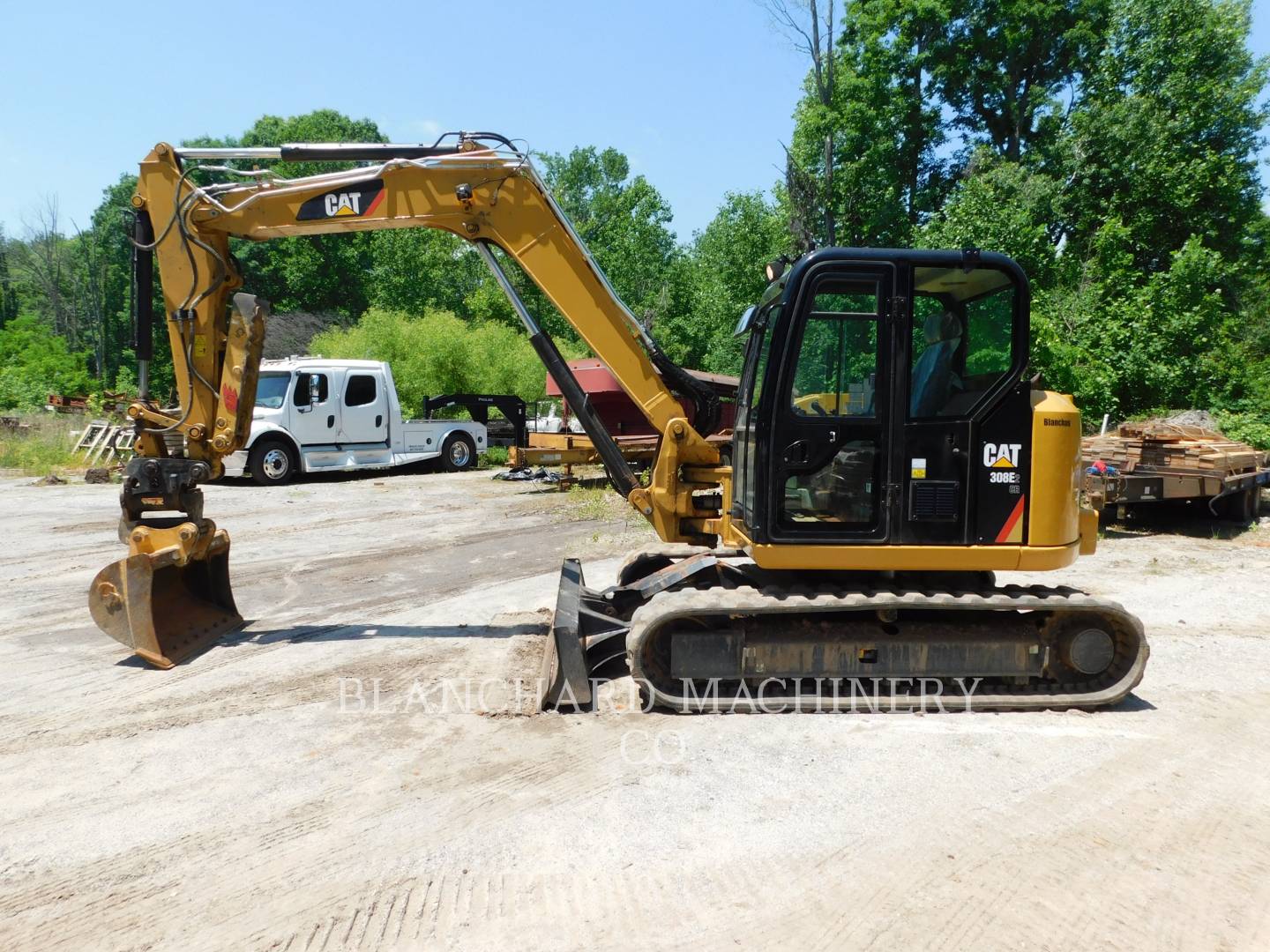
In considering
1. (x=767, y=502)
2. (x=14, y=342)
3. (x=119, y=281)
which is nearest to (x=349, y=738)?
(x=767, y=502)

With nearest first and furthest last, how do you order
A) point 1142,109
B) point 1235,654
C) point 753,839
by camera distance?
point 753,839
point 1235,654
point 1142,109

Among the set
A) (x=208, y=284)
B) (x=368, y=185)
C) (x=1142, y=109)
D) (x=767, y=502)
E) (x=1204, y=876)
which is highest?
(x=1142, y=109)

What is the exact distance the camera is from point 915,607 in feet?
16.5

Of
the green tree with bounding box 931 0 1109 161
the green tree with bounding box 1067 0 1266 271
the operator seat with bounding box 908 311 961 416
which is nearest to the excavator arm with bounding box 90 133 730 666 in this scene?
the operator seat with bounding box 908 311 961 416

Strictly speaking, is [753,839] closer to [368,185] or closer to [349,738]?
[349,738]

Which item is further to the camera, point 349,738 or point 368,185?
point 368,185

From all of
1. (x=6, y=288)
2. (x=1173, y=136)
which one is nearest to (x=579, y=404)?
(x=1173, y=136)

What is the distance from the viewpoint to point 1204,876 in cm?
348

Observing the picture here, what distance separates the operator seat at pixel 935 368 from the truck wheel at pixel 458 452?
54.3 ft

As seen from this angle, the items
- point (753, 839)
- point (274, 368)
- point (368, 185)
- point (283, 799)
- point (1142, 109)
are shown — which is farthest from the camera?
point (1142, 109)

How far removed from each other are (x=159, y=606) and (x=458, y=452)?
48.5 ft

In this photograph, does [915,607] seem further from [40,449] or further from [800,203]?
[40,449]

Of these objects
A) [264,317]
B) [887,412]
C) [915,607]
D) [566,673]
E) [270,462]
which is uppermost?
[264,317]

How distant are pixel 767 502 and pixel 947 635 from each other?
4.50 ft
